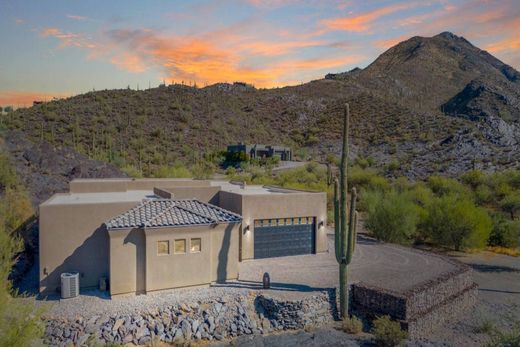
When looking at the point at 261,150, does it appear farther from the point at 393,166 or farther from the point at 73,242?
the point at 73,242

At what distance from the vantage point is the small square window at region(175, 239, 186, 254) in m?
17.3

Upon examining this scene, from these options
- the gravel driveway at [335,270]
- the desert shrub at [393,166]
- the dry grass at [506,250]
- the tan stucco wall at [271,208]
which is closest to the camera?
the gravel driveway at [335,270]

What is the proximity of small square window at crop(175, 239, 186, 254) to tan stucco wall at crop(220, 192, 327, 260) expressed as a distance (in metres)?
4.21

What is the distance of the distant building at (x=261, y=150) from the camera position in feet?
213

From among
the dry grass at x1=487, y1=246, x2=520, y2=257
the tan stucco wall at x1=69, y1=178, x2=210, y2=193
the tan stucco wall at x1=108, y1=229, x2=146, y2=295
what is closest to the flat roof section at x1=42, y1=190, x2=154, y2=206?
the tan stucco wall at x1=69, y1=178, x2=210, y2=193

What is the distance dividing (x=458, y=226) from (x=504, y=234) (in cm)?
492

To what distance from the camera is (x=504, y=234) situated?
29.4m

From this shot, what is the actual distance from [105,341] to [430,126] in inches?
2778

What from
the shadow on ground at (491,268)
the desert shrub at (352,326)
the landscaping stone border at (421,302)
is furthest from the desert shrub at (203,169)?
the desert shrub at (352,326)

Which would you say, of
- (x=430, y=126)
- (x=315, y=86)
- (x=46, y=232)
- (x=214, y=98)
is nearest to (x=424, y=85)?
(x=315, y=86)

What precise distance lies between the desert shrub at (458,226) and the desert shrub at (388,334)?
14.6 meters

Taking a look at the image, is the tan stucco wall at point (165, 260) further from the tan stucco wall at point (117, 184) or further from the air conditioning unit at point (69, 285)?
the tan stucco wall at point (117, 184)

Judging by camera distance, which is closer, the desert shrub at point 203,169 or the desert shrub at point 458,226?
the desert shrub at point 458,226

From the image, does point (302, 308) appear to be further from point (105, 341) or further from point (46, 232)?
point (46, 232)
